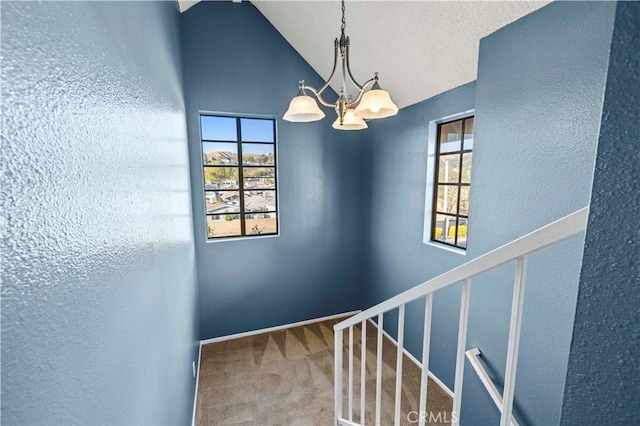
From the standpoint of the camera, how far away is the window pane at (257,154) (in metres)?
3.35

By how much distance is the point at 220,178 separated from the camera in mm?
3287

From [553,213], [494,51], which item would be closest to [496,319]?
[553,213]

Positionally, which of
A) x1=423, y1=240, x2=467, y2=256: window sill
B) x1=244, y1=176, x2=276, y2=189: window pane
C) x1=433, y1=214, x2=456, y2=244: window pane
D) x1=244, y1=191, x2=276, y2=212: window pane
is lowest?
x1=423, y1=240, x2=467, y2=256: window sill

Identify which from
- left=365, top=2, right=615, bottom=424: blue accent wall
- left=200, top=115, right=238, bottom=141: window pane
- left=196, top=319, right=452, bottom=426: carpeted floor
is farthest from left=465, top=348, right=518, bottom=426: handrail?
left=200, top=115, right=238, bottom=141: window pane

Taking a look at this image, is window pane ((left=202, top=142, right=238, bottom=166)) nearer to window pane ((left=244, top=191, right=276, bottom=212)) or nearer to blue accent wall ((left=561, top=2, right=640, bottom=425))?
window pane ((left=244, top=191, right=276, bottom=212))

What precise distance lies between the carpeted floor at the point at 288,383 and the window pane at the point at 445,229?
1399mm

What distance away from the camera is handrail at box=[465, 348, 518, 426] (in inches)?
68.8

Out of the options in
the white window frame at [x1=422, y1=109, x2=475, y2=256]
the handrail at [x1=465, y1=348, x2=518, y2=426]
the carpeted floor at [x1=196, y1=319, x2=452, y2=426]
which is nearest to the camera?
the handrail at [x1=465, y1=348, x2=518, y2=426]

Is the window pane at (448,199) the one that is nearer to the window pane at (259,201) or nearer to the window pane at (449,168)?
the window pane at (449,168)

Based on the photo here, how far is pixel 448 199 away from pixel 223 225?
255 centimetres

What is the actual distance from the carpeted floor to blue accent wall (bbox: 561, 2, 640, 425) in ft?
7.39

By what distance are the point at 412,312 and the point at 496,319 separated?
1.22m

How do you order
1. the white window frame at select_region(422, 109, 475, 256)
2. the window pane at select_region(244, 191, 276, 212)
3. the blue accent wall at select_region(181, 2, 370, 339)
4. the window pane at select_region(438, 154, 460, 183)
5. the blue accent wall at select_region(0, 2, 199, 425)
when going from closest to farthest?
the blue accent wall at select_region(0, 2, 199, 425) → the window pane at select_region(438, 154, 460, 183) → the white window frame at select_region(422, 109, 475, 256) → the blue accent wall at select_region(181, 2, 370, 339) → the window pane at select_region(244, 191, 276, 212)

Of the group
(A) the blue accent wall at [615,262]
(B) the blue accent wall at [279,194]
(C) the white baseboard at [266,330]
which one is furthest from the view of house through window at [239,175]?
(A) the blue accent wall at [615,262]
